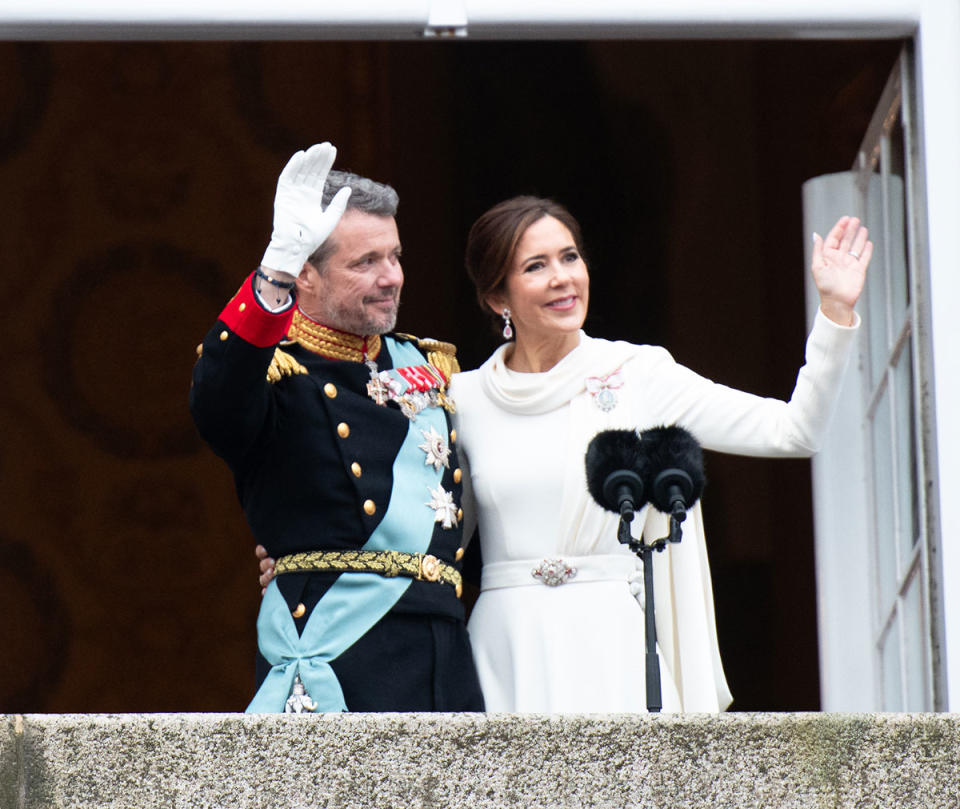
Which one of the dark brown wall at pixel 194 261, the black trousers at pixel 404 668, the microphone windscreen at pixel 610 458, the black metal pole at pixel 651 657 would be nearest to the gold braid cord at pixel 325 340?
the black trousers at pixel 404 668

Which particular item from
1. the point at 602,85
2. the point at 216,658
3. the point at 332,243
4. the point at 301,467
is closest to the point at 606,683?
the point at 301,467

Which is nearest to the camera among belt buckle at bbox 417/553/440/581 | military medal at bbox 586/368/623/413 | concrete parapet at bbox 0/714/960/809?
concrete parapet at bbox 0/714/960/809

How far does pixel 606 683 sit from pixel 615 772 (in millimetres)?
943

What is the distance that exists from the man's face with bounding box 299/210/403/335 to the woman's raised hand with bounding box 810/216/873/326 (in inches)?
29.0

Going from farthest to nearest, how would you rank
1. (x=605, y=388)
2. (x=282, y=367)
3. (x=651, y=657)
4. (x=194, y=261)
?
(x=194, y=261) < (x=605, y=388) < (x=282, y=367) < (x=651, y=657)

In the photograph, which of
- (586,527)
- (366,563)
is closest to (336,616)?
(366,563)

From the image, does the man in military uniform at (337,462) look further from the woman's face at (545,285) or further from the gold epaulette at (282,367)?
the woman's face at (545,285)

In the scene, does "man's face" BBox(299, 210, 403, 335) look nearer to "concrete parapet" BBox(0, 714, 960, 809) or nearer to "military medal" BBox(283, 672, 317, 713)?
"military medal" BBox(283, 672, 317, 713)

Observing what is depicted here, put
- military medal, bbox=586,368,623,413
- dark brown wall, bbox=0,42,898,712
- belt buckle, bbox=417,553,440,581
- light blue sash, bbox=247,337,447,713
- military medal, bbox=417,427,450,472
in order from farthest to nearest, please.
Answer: dark brown wall, bbox=0,42,898,712 → military medal, bbox=586,368,623,413 → military medal, bbox=417,427,450,472 → belt buckle, bbox=417,553,440,581 → light blue sash, bbox=247,337,447,713

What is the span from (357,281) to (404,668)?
0.69 metres

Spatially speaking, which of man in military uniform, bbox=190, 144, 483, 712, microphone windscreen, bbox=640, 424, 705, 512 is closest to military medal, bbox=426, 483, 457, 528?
man in military uniform, bbox=190, 144, 483, 712

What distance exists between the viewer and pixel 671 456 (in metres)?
3.00

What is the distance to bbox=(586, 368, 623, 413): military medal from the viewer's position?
3785mm

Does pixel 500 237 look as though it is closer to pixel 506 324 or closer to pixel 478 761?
pixel 506 324
